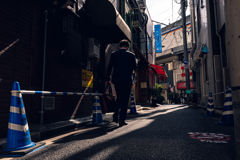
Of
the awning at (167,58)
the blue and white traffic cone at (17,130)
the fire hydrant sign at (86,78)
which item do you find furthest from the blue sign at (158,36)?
the blue and white traffic cone at (17,130)

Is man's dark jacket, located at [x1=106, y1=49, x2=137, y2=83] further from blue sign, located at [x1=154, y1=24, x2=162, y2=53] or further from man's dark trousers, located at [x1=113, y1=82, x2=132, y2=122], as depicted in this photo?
blue sign, located at [x1=154, y1=24, x2=162, y2=53]

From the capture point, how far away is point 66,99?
16.2 ft

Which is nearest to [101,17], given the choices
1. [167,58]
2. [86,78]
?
[86,78]

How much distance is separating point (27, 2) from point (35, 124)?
96.3 inches

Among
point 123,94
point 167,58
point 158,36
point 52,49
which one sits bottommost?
point 123,94

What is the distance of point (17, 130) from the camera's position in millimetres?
2410

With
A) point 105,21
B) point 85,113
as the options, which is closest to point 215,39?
point 105,21

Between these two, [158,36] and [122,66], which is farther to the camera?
[158,36]

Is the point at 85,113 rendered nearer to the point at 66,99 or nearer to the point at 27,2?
the point at 66,99

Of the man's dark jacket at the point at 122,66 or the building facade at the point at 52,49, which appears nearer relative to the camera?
the building facade at the point at 52,49

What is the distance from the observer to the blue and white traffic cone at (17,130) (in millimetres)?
2340

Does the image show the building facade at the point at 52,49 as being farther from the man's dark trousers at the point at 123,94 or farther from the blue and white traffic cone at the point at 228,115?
the blue and white traffic cone at the point at 228,115

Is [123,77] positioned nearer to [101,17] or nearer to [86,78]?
[86,78]

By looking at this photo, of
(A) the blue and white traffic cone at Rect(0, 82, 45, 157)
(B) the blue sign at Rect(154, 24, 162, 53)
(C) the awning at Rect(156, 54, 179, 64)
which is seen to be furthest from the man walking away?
(C) the awning at Rect(156, 54, 179, 64)
